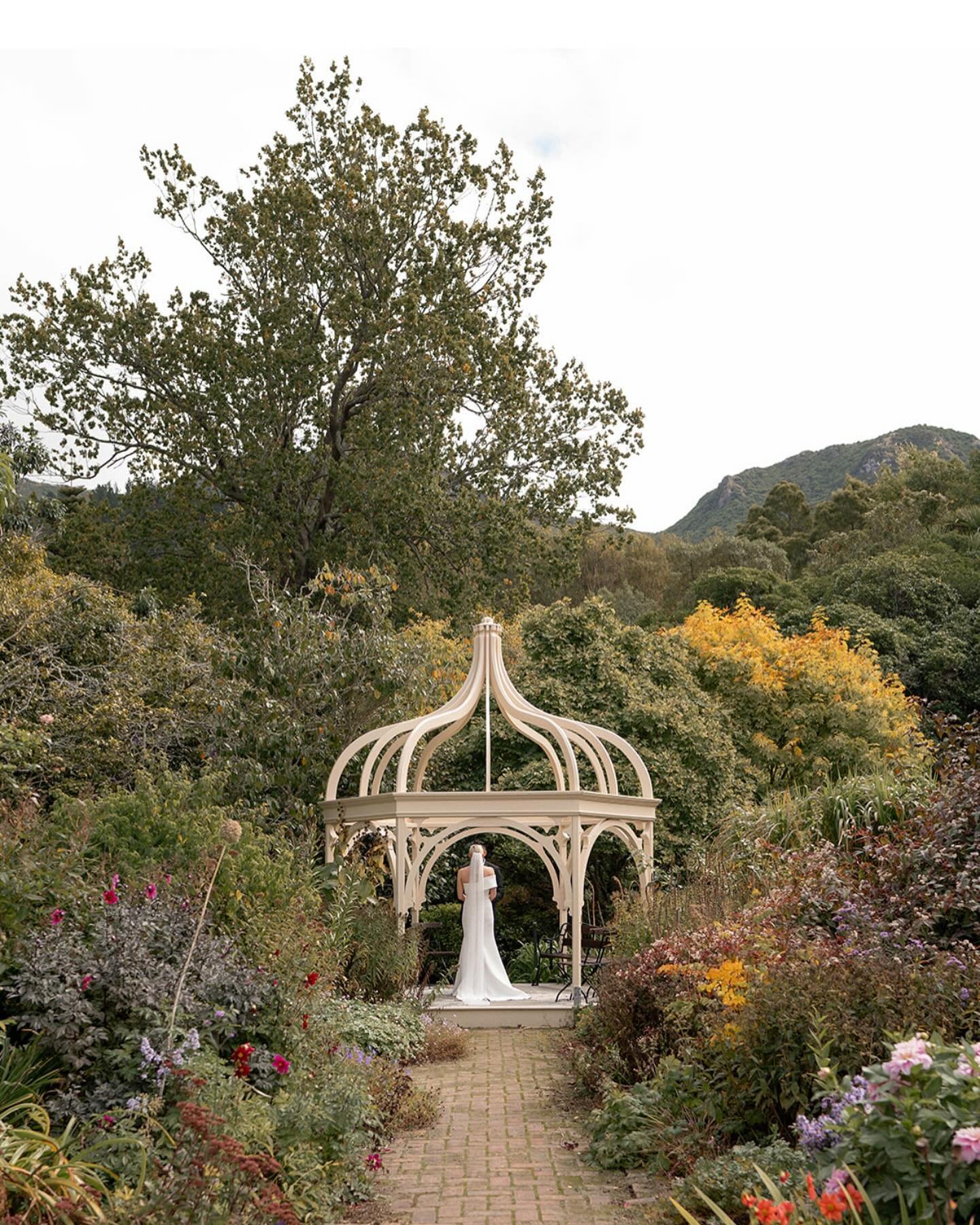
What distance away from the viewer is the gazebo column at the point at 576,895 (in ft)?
39.5

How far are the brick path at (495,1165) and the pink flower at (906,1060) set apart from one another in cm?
238

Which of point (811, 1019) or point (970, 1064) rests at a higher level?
point (970, 1064)

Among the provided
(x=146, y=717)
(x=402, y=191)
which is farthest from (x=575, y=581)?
(x=146, y=717)

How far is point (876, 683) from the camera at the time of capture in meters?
21.9

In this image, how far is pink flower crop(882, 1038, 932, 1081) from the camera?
149 inches

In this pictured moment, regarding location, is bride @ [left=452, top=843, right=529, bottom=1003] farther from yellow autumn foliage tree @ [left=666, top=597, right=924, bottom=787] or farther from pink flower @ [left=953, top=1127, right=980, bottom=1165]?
pink flower @ [left=953, top=1127, right=980, bottom=1165]

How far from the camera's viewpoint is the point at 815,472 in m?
65.3

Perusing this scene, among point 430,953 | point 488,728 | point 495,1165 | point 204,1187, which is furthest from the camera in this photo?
point 430,953

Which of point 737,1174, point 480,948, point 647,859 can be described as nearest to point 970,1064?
point 737,1174

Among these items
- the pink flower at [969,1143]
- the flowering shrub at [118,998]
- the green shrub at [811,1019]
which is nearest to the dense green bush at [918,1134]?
the pink flower at [969,1143]

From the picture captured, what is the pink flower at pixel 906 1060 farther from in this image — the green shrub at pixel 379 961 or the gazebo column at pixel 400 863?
the gazebo column at pixel 400 863

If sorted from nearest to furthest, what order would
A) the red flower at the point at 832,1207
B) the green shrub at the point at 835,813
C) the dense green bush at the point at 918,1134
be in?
the red flower at the point at 832,1207
the dense green bush at the point at 918,1134
the green shrub at the point at 835,813

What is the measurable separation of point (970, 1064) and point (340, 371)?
17.4m

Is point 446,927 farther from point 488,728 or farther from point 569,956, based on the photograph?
point 488,728
